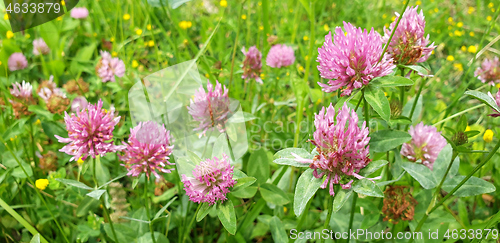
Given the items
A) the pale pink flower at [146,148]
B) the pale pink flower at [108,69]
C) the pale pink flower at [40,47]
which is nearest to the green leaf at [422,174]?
the pale pink flower at [146,148]

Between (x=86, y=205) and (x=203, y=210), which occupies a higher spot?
(x=203, y=210)

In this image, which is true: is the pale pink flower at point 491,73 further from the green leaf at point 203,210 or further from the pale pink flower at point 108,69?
the pale pink flower at point 108,69

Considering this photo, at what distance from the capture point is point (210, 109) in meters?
1.22

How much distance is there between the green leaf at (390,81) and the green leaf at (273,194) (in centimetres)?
56

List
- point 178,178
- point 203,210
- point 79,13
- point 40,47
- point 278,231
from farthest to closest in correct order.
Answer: point 79,13, point 40,47, point 178,178, point 278,231, point 203,210

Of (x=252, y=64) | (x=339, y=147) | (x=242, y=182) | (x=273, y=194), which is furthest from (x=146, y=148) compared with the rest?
(x=252, y=64)

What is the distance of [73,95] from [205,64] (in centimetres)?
98

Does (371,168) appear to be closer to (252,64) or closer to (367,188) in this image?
(367,188)

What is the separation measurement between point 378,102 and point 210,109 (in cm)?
60

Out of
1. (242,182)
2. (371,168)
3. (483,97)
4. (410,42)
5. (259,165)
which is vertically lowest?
(259,165)

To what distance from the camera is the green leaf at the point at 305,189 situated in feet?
2.62

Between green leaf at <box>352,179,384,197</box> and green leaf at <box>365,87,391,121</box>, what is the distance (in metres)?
0.17

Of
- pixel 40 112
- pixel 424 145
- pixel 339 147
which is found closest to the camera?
pixel 339 147

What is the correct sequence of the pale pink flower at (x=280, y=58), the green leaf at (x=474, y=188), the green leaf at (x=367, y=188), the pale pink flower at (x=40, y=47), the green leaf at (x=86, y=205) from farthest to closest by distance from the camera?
the pale pink flower at (x=40, y=47), the pale pink flower at (x=280, y=58), the green leaf at (x=86, y=205), the green leaf at (x=474, y=188), the green leaf at (x=367, y=188)
